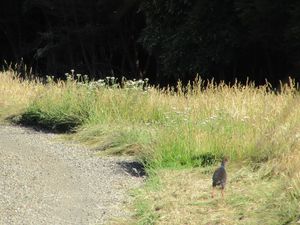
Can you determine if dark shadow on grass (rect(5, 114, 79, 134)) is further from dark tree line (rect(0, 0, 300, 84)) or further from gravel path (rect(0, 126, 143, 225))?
dark tree line (rect(0, 0, 300, 84))

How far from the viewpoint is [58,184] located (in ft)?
26.0

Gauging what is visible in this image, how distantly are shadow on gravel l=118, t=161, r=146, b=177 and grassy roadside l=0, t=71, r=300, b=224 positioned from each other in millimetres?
132

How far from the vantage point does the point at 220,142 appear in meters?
8.53

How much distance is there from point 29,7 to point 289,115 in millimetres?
20719

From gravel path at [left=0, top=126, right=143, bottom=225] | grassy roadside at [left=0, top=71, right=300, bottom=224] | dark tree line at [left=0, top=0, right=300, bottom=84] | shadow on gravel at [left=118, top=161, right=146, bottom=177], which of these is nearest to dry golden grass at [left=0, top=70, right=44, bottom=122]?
grassy roadside at [left=0, top=71, right=300, bottom=224]

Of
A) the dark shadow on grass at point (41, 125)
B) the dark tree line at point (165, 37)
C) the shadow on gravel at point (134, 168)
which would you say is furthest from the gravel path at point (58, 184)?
the dark tree line at point (165, 37)

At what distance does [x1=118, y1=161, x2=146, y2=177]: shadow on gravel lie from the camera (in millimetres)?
8395

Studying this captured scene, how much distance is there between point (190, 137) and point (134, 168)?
81cm

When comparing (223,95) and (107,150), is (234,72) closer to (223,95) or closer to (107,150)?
(223,95)

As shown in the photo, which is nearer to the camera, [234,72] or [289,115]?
[289,115]

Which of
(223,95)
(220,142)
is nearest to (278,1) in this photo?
(223,95)

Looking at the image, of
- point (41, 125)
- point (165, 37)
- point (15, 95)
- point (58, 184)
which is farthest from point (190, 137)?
point (165, 37)

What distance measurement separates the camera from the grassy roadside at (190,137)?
21.4 ft

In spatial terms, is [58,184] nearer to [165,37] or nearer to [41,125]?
[41,125]
